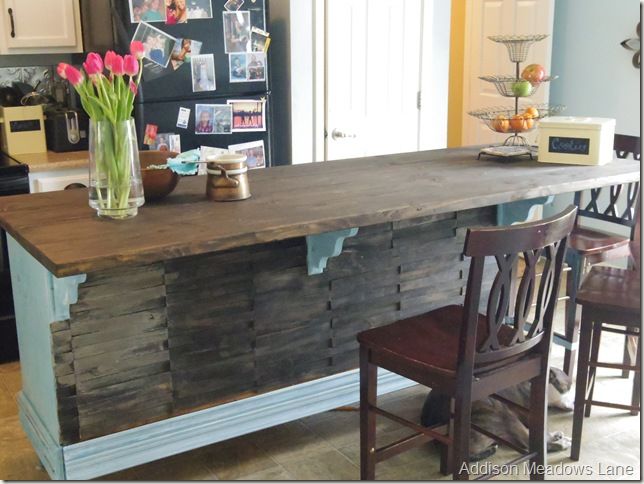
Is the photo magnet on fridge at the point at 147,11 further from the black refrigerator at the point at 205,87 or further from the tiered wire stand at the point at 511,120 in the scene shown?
the tiered wire stand at the point at 511,120

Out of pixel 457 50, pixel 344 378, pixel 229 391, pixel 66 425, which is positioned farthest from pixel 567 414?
pixel 457 50

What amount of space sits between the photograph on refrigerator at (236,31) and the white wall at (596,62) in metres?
2.15

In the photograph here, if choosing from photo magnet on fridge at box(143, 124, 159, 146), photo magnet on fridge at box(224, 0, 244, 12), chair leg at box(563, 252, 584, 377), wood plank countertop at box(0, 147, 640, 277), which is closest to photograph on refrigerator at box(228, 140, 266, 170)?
photo magnet on fridge at box(143, 124, 159, 146)

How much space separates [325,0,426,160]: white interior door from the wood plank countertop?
1.32m

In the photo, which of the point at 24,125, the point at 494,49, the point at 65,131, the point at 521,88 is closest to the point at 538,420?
the point at 521,88

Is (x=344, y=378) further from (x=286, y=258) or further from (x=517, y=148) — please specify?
(x=517, y=148)

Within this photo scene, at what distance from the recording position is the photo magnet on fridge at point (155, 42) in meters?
3.78

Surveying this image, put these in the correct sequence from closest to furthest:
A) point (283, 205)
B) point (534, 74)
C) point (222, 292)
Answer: point (283, 205) < point (222, 292) < point (534, 74)

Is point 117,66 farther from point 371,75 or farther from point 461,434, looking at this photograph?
point 371,75

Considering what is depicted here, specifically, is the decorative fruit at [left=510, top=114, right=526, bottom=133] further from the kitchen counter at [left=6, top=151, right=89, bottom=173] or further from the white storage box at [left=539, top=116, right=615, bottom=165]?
the kitchen counter at [left=6, top=151, right=89, bottom=173]

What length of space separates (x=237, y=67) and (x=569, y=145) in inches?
71.3

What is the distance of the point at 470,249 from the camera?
6.48ft

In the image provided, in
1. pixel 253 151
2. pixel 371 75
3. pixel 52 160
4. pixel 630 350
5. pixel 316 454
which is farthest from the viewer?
pixel 371 75

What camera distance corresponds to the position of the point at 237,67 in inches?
161
